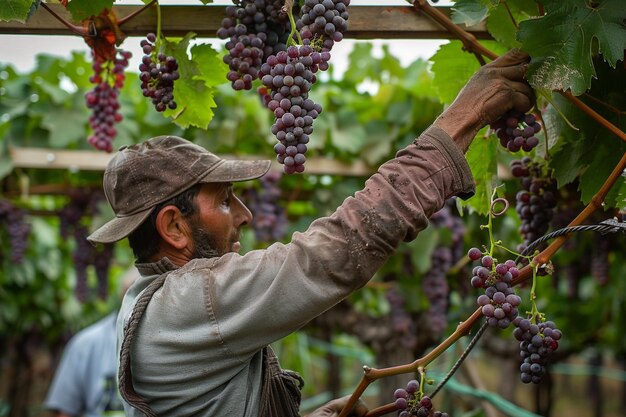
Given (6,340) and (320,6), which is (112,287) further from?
(320,6)

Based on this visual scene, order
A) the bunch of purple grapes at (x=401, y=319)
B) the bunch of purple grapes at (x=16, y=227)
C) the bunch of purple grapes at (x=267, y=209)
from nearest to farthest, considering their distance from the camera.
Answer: the bunch of purple grapes at (x=267, y=209) → the bunch of purple grapes at (x=401, y=319) → the bunch of purple grapes at (x=16, y=227)

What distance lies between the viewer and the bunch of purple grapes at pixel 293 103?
2.01 metres

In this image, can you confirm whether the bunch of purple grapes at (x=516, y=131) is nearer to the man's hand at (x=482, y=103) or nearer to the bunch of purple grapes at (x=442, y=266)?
the man's hand at (x=482, y=103)

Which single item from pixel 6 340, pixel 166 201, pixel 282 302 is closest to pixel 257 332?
pixel 282 302

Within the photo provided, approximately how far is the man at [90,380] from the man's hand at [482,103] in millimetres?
4148

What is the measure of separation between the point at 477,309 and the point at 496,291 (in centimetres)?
18

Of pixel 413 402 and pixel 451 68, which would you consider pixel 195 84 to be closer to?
pixel 451 68

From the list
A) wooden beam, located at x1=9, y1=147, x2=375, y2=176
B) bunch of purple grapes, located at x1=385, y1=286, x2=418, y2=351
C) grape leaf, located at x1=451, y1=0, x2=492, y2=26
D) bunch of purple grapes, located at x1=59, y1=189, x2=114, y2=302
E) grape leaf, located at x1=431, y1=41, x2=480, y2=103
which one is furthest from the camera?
bunch of purple grapes, located at x1=385, y1=286, x2=418, y2=351

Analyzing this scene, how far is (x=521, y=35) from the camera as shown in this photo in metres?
2.10

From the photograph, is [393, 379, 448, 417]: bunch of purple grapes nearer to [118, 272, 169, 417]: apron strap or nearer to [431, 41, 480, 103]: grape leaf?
[118, 272, 169, 417]: apron strap

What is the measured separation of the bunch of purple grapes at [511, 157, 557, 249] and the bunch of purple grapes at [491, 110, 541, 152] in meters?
0.61

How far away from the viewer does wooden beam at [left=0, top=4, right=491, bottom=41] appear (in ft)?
8.27

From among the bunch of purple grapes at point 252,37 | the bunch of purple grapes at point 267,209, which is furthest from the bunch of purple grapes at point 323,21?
the bunch of purple grapes at point 267,209

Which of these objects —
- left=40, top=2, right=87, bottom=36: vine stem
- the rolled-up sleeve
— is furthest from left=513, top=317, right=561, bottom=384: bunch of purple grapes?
left=40, top=2, right=87, bottom=36: vine stem
